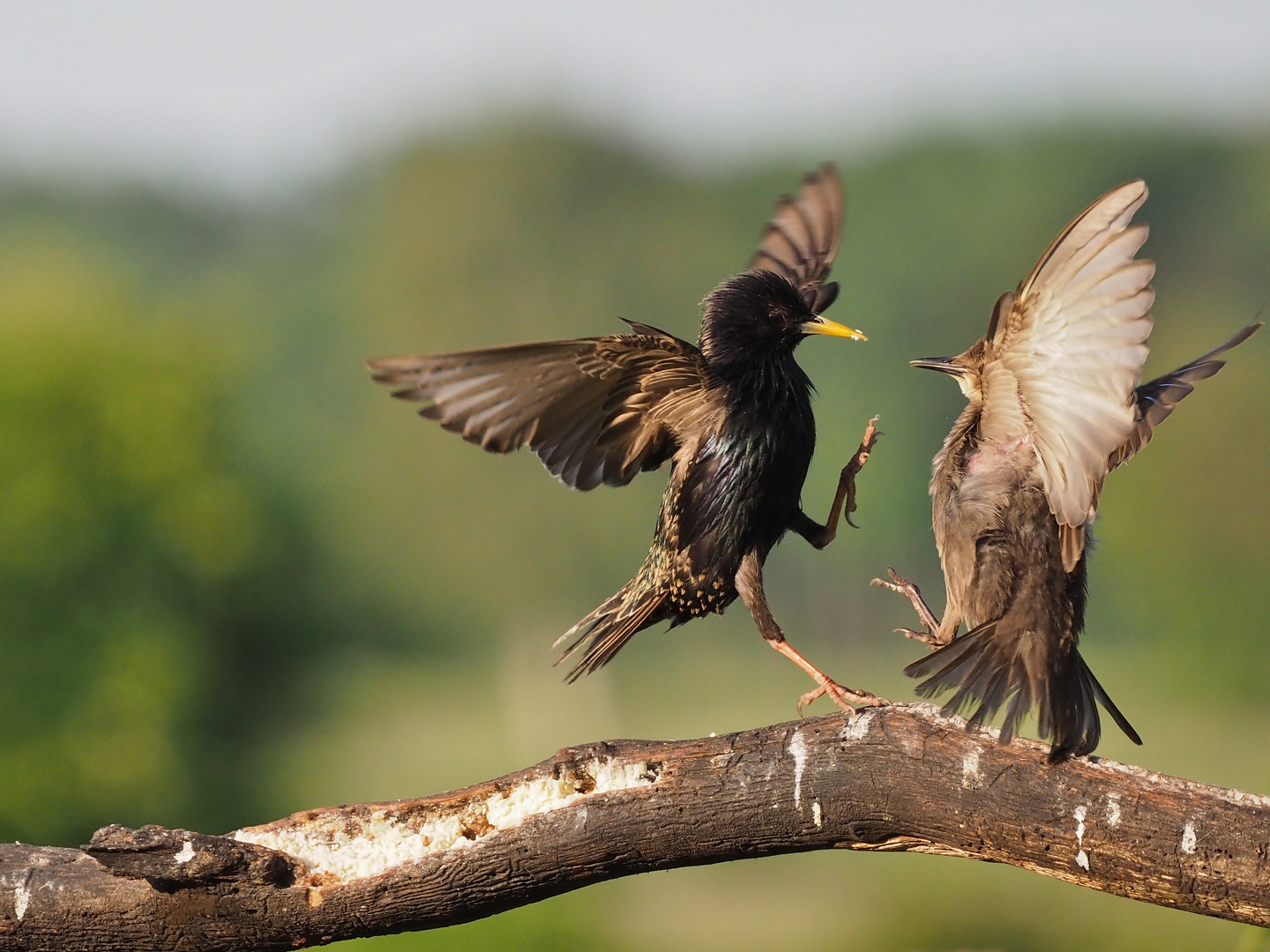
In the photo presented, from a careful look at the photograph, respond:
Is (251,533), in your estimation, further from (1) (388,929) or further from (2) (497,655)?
(2) (497,655)

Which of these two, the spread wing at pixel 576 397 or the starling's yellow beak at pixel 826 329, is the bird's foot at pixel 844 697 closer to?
the spread wing at pixel 576 397

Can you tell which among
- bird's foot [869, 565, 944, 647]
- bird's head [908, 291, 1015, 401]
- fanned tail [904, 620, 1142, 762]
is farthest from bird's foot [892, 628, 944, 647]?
bird's head [908, 291, 1015, 401]

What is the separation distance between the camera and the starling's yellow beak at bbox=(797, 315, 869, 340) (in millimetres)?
5840

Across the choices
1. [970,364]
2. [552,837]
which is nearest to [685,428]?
[970,364]

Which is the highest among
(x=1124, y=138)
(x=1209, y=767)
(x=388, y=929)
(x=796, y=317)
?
(x=1124, y=138)

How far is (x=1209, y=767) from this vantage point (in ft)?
115

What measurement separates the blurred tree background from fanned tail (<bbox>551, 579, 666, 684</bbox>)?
2.74 metres

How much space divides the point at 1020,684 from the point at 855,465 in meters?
1.20

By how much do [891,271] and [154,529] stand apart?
47.1 meters

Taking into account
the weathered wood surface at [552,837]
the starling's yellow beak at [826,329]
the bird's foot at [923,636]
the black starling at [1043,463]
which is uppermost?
the starling's yellow beak at [826,329]

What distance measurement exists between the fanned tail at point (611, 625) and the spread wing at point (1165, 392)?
1825 millimetres

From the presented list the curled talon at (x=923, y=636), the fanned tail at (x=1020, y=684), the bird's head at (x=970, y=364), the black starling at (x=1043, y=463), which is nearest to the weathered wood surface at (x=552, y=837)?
the fanned tail at (x=1020, y=684)

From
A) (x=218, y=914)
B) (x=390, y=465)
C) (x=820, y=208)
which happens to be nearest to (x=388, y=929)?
(x=218, y=914)

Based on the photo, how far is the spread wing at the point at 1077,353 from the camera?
170 inches
